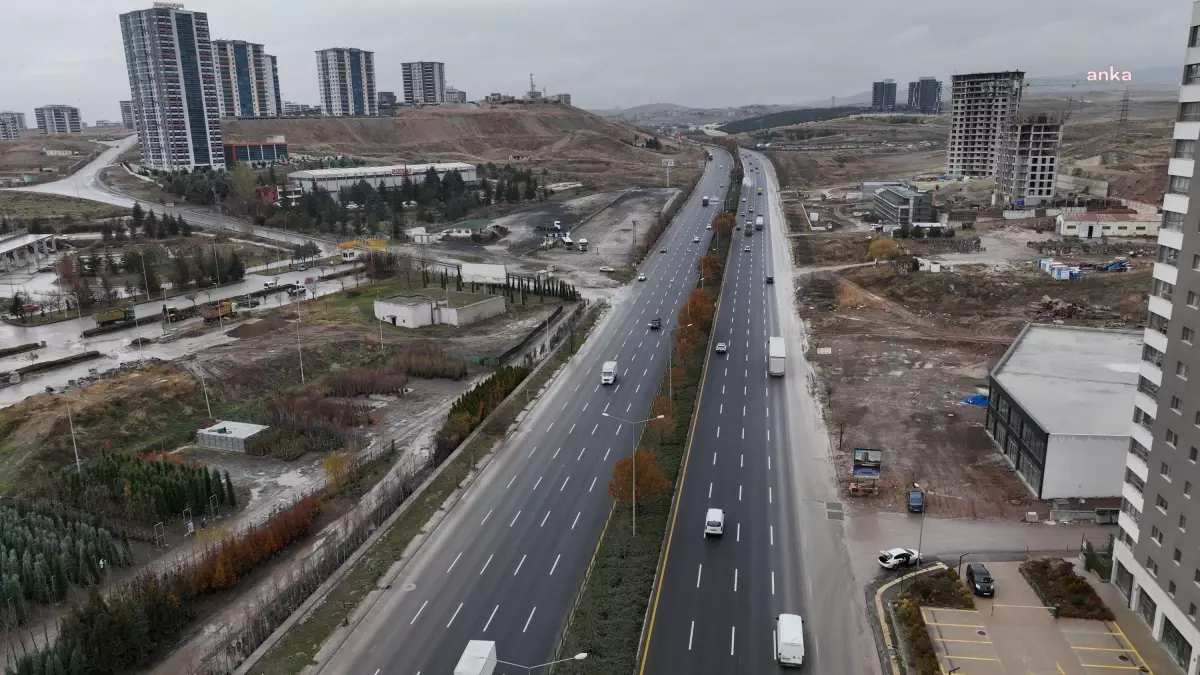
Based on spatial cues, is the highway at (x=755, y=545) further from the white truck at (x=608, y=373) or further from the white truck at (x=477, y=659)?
the white truck at (x=608, y=373)

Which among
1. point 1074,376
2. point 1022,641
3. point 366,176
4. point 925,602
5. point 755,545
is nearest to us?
point 1022,641

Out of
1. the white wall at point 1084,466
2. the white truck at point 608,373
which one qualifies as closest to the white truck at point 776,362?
the white truck at point 608,373

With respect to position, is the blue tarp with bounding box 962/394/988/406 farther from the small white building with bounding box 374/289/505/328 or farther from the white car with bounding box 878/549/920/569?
the small white building with bounding box 374/289/505/328

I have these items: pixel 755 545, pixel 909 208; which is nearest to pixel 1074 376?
pixel 755 545

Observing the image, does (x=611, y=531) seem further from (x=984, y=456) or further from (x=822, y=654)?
(x=984, y=456)

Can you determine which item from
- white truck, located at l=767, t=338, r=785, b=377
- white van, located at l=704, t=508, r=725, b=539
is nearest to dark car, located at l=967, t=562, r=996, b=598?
white van, located at l=704, t=508, r=725, b=539

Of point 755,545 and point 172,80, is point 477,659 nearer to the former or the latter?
point 755,545

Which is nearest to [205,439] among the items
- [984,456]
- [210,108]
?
[984,456]
